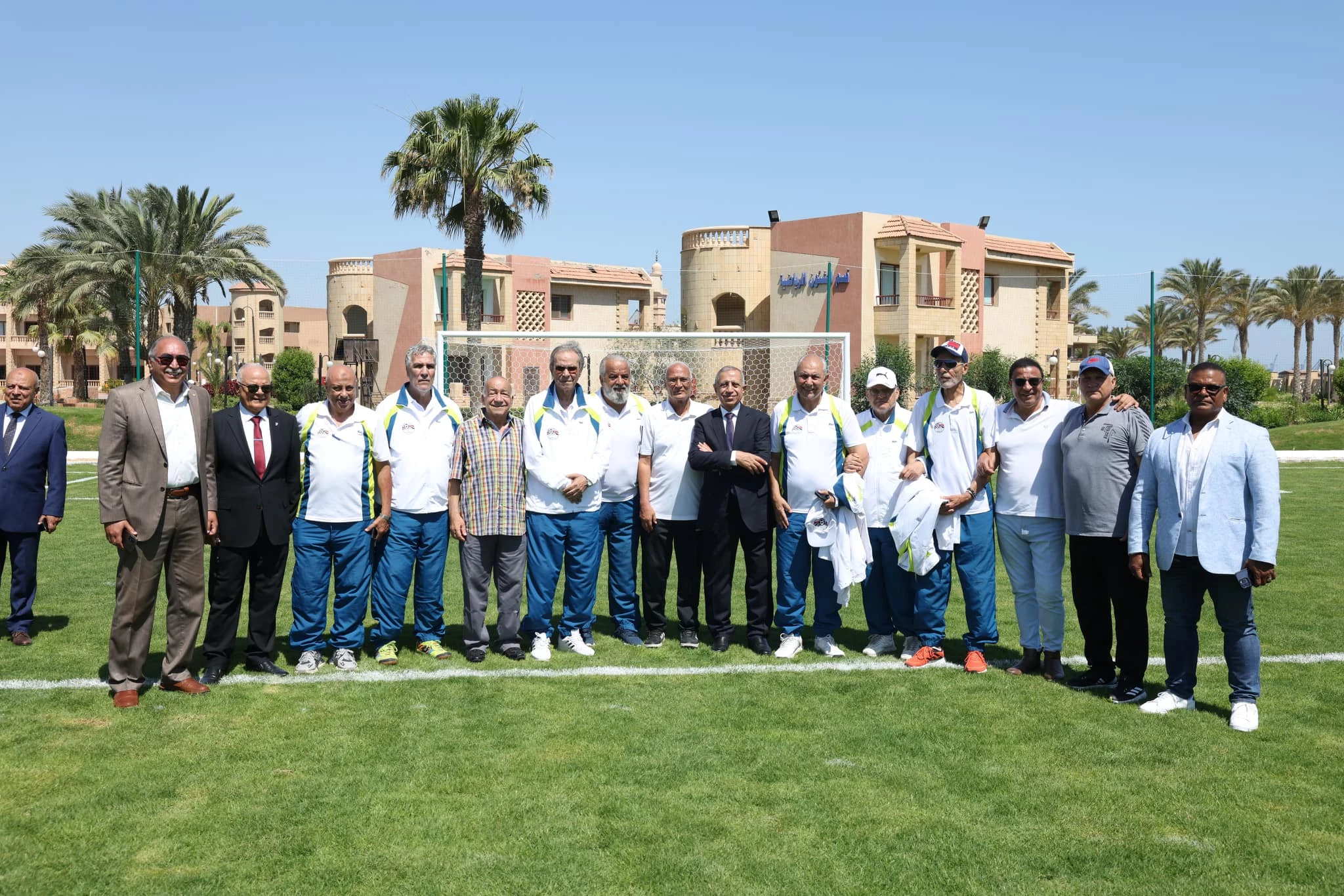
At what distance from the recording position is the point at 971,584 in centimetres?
657

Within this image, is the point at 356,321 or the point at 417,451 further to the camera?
the point at 356,321

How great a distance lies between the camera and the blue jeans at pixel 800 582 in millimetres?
6863

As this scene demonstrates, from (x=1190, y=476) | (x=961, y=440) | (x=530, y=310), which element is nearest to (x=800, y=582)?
(x=961, y=440)

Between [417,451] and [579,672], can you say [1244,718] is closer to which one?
[579,672]

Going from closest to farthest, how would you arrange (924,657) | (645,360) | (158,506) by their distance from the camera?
(158,506) → (924,657) → (645,360)

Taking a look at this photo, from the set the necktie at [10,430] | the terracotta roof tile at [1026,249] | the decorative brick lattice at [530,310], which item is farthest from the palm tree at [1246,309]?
the necktie at [10,430]

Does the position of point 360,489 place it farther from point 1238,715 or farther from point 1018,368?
point 1238,715

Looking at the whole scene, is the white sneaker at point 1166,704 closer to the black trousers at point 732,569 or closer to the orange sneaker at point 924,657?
the orange sneaker at point 924,657

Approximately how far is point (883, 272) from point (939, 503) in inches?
1249

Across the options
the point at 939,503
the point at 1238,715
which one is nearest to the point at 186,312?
the point at 939,503

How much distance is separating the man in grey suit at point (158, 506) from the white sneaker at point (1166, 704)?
16.5ft

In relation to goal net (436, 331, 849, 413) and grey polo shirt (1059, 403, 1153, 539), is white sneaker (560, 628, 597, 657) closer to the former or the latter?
grey polo shirt (1059, 403, 1153, 539)

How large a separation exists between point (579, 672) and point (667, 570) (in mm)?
962

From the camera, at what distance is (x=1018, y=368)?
20.5 ft
